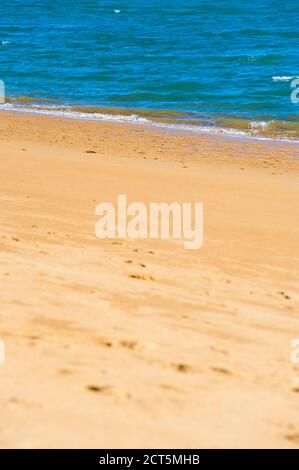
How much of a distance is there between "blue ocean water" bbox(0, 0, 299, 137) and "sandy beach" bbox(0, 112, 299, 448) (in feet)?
29.7

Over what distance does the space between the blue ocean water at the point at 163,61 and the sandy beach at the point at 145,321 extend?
906 cm

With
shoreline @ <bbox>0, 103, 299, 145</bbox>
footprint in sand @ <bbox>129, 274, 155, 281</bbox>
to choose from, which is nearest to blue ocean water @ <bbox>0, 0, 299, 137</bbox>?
shoreline @ <bbox>0, 103, 299, 145</bbox>

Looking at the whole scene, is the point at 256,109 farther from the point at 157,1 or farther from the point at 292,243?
the point at 157,1

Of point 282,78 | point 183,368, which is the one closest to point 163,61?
point 282,78

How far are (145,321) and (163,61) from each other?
2368 cm

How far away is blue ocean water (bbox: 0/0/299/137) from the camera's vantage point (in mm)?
20125

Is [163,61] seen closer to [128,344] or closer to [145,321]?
[145,321]

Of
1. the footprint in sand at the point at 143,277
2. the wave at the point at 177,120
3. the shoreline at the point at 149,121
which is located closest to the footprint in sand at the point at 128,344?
the footprint in sand at the point at 143,277

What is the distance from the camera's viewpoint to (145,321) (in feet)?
14.7

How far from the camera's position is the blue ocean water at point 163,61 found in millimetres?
20125

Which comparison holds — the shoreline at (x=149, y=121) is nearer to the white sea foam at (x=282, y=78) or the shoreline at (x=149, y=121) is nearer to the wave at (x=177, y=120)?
the wave at (x=177, y=120)

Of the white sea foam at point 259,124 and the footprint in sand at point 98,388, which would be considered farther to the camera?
the white sea foam at point 259,124

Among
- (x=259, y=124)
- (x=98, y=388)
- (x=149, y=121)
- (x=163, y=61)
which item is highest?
(x=163, y=61)
